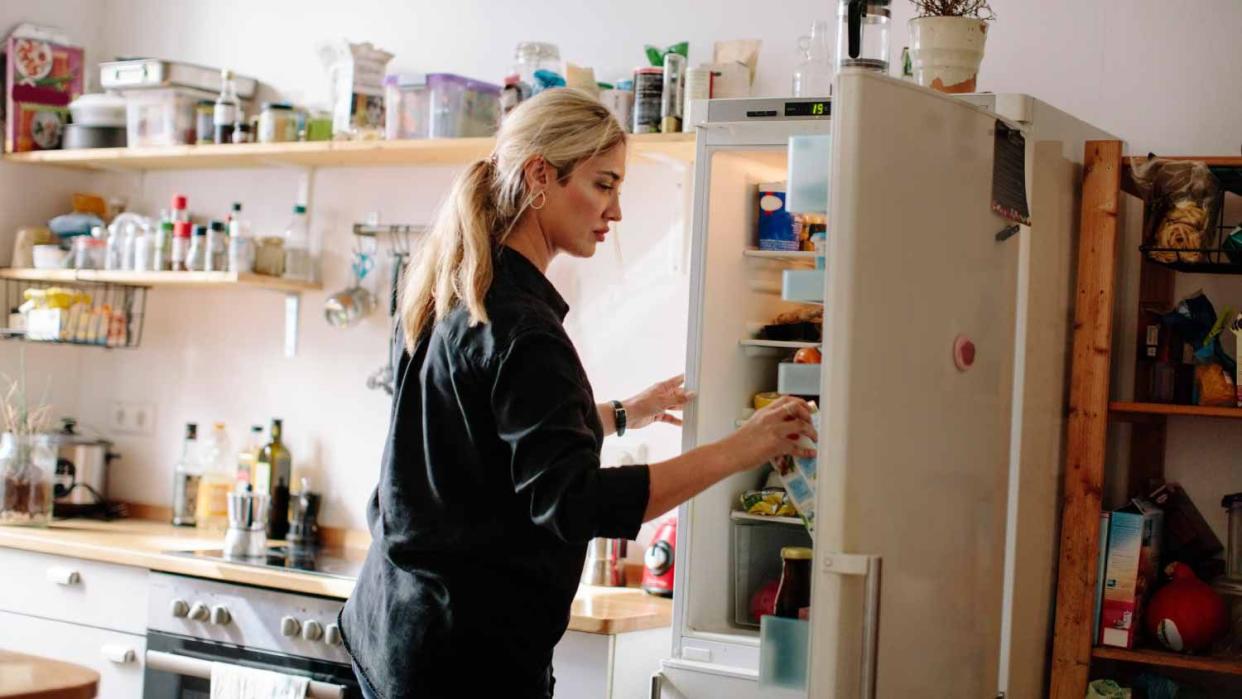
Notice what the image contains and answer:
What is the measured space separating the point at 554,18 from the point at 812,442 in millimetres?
1987

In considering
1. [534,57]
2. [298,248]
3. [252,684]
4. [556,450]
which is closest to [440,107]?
[534,57]

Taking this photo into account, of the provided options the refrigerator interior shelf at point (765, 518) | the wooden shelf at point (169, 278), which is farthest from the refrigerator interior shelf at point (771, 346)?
the wooden shelf at point (169, 278)

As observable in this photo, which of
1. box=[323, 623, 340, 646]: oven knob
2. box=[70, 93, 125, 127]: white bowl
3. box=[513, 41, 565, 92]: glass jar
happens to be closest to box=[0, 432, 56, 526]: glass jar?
box=[70, 93, 125, 127]: white bowl

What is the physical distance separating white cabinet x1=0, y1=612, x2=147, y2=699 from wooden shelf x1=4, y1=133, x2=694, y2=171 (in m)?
1.28

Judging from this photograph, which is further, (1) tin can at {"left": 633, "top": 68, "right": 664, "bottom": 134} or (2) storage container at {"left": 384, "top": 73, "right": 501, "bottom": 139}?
(2) storage container at {"left": 384, "top": 73, "right": 501, "bottom": 139}

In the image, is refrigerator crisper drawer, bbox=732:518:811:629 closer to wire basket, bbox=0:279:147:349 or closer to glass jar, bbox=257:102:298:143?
glass jar, bbox=257:102:298:143

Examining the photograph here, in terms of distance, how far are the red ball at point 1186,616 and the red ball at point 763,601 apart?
70cm

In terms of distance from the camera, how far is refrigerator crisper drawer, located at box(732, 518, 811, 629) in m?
2.99

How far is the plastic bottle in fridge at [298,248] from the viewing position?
13.6 ft

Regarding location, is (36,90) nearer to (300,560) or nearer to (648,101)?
(300,560)

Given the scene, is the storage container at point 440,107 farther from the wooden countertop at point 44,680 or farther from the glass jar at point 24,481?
the wooden countertop at point 44,680

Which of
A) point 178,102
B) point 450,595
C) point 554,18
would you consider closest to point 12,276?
point 178,102

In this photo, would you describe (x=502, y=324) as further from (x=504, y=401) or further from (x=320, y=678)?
(x=320, y=678)

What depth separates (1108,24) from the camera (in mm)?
3148
